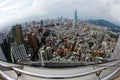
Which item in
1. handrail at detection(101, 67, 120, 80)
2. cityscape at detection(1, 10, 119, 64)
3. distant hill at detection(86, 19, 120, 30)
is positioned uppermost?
distant hill at detection(86, 19, 120, 30)

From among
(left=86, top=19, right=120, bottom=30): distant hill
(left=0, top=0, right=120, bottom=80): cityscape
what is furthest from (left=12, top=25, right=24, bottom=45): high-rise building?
(left=86, top=19, right=120, bottom=30): distant hill

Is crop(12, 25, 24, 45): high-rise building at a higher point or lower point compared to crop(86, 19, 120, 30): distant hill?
lower

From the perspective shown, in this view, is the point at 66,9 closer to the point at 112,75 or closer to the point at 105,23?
the point at 105,23

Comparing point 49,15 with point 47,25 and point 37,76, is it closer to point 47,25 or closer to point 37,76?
point 47,25

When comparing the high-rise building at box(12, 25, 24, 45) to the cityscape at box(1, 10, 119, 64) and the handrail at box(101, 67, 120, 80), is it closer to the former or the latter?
the cityscape at box(1, 10, 119, 64)

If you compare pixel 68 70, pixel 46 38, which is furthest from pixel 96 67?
pixel 46 38

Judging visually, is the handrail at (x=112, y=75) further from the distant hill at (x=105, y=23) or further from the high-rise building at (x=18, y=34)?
the high-rise building at (x=18, y=34)

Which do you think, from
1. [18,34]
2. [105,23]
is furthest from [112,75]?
[18,34]

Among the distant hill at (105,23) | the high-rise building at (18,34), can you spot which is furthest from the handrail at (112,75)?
the high-rise building at (18,34)
